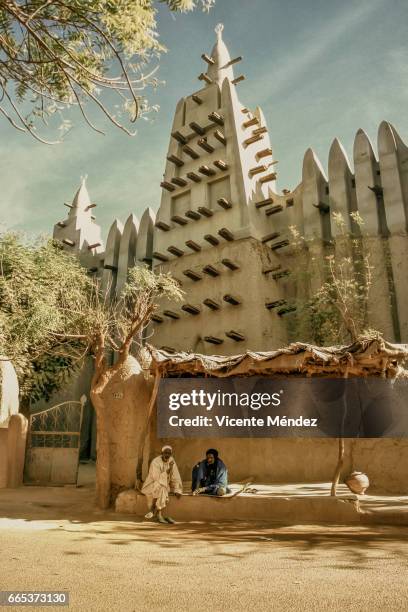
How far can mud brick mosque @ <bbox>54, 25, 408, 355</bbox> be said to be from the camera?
60.5 feet

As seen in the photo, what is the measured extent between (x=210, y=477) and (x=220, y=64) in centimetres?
2416

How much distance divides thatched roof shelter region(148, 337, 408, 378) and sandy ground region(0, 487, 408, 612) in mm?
2890

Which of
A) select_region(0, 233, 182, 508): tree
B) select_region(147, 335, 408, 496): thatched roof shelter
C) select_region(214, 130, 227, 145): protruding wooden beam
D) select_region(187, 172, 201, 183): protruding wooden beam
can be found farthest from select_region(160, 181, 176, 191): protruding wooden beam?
select_region(147, 335, 408, 496): thatched roof shelter

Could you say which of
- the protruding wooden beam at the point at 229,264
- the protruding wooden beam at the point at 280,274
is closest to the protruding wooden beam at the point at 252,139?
the protruding wooden beam at the point at 229,264

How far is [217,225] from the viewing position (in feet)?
70.7

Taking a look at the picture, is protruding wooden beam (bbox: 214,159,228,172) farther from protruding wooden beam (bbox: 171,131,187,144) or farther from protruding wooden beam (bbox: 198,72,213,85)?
protruding wooden beam (bbox: 198,72,213,85)

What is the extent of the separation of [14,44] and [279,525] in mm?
8408

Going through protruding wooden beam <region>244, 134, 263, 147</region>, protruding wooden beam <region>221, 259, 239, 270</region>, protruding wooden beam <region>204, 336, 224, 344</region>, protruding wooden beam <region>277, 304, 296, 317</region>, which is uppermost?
protruding wooden beam <region>244, 134, 263, 147</region>

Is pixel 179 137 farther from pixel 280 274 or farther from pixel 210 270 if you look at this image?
pixel 280 274

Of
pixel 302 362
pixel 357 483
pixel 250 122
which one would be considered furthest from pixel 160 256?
pixel 357 483

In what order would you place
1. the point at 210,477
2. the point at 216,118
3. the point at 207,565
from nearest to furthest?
the point at 207,565
the point at 210,477
the point at 216,118

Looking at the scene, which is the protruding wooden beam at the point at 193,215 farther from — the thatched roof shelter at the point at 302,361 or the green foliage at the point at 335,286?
the thatched roof shelter at the point at 302,361

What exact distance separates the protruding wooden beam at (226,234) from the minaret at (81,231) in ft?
32.5
